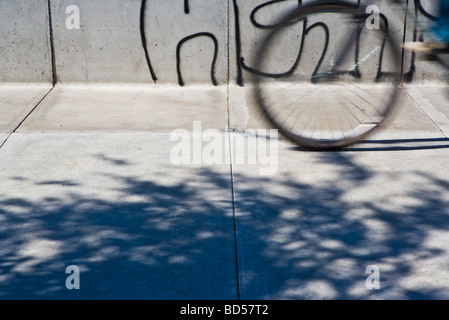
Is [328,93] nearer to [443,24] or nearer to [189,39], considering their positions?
[189,39]

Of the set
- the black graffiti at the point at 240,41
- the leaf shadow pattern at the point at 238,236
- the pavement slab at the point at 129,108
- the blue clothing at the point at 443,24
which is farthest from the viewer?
the black graffiti at the point at 240,41

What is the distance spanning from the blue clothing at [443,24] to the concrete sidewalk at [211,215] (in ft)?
2.74

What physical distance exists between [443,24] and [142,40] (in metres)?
2.89

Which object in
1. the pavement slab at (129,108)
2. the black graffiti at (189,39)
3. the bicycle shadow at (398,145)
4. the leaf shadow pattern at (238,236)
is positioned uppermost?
the black graffiti at (189,39)

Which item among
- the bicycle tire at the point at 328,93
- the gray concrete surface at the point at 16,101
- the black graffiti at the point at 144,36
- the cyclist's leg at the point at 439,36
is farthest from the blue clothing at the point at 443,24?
the gray concrete surface at the point at 16,101

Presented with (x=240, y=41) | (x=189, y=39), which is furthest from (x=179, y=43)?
(x=240, y=41)

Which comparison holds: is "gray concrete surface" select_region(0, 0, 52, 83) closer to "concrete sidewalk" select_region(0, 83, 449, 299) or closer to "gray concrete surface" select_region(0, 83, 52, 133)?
"gray concrete surface" select_region(0, 83, 52, 133)

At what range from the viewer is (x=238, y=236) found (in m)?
3.17

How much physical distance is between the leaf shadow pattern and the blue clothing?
0.85 meters

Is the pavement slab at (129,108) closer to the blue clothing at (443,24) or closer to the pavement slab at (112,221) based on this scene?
the pavement slab at (112,221)

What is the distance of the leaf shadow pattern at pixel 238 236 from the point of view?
2.77 meters

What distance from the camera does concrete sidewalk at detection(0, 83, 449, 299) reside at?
2.80 metres
